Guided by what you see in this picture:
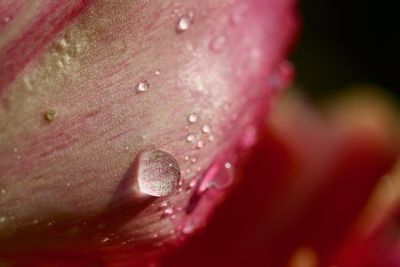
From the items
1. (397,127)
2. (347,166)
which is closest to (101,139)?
(347,166)

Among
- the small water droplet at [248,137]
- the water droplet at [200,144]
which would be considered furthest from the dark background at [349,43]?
the water droplet at [200,144]

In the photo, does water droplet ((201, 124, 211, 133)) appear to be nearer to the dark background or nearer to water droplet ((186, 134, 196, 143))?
water droplet ((186, 134, 196, 143))

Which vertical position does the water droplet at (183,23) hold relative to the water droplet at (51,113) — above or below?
above

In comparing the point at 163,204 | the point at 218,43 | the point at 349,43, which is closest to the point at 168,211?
the point at 163,204

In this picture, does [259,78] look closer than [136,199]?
No

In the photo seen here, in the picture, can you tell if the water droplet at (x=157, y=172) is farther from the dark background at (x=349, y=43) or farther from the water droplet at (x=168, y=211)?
the dark background at (x=349, y=43)

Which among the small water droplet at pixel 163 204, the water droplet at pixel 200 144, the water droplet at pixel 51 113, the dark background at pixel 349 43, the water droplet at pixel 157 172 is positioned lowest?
the small water droplet at pixel 163 204

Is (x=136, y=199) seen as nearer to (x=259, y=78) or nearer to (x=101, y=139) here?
(x=101, y=139)
